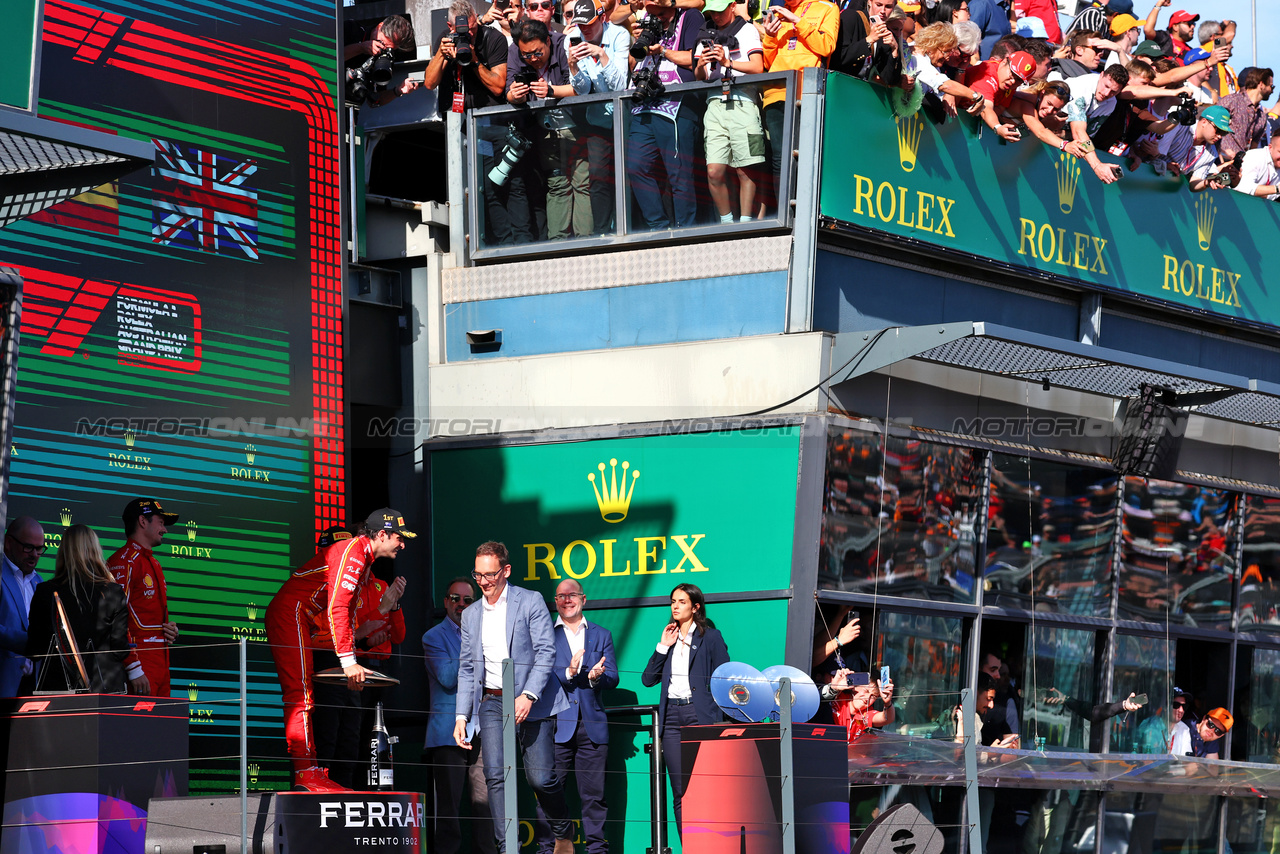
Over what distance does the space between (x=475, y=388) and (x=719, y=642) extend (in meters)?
3.35

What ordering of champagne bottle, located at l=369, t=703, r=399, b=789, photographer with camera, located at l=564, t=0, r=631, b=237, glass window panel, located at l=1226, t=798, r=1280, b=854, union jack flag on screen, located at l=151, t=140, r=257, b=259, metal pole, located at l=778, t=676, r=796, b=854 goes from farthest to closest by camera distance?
glass window panel, located at l=1226, t=798, r=1280, b=854
photographer with camera, located at l=564, t=0, r=631, b=237
union jack flag on screen, located at l=151, t=140, r=257, b=259
champagne bottle, located at l=369, t=703, r=399, b=789
metal pole, located at l=778, t=676, r=796, b=854

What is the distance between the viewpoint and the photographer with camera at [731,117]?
1248 cm

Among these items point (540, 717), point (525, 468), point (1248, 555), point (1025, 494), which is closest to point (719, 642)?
point (540, 717)

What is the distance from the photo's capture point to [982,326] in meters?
11.8

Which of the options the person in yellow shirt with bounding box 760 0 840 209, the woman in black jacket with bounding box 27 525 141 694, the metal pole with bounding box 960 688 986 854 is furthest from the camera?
the person in yellow shirt with bounding box 760 0 840 209

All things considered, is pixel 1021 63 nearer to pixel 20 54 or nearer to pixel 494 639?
pixel 494 639

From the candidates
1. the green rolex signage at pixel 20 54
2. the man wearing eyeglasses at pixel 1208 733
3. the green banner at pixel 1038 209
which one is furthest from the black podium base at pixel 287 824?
the man wearing eyeglasses at pixel 1208 733

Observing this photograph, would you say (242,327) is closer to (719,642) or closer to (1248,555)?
(719,642)

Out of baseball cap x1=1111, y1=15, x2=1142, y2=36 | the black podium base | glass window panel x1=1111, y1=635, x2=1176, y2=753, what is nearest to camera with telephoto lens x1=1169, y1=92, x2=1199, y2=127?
baseball cap x1=1111, y1=15, x2=1142, y2=36

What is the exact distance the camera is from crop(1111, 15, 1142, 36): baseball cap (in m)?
17.2

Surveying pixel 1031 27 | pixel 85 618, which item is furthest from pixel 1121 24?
pixel 85 618

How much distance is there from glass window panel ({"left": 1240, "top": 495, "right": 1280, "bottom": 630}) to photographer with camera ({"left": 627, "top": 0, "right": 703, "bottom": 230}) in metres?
6.15

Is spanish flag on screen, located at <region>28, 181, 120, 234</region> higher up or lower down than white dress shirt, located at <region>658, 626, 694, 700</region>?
higher up

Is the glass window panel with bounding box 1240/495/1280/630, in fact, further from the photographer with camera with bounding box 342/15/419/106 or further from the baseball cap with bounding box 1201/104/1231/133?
the photographer with camera with bounding box 342/15/419/106
